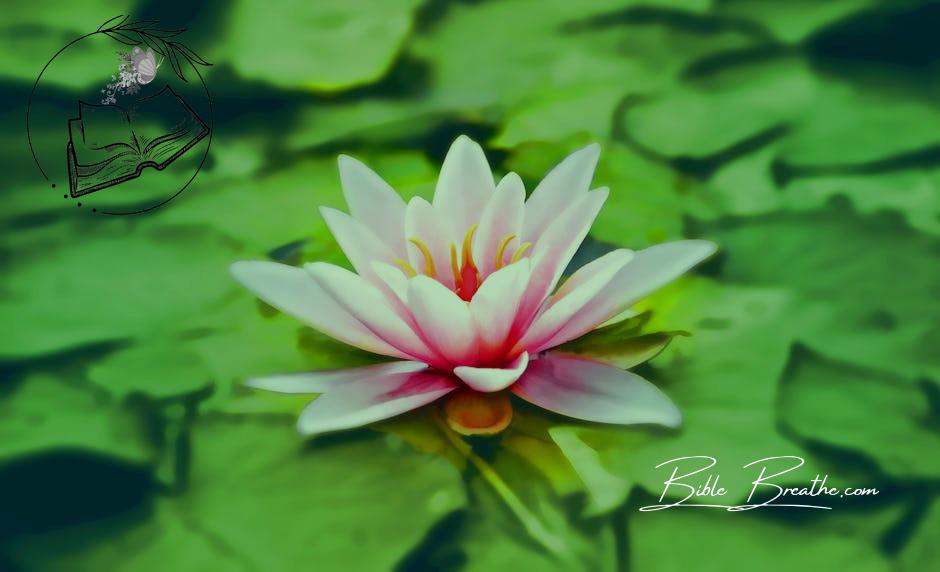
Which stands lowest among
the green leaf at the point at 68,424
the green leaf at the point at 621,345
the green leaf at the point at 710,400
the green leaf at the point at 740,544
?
the green leaf at the point at 740,544

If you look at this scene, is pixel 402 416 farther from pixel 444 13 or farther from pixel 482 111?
pixel 444 13

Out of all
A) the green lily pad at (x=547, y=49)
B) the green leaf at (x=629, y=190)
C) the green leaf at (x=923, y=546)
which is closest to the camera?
the green leaf at (x=923, y=546)

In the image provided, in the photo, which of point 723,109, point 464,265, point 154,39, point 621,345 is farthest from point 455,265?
point 154,39

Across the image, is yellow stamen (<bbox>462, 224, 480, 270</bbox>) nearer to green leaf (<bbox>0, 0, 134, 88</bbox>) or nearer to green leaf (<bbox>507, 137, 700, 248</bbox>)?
green leaf (<bbox>507, 137, 700, 248</bbox>)

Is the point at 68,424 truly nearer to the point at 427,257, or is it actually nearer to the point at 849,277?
the point at 427,257

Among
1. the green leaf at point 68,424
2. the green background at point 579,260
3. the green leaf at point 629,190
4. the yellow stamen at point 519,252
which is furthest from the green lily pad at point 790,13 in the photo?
the green leaf at point 68,424

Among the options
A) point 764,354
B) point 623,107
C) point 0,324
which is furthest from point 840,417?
point 0,324

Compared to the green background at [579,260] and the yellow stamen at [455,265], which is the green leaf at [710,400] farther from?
the yellow stamen at [455,265]
